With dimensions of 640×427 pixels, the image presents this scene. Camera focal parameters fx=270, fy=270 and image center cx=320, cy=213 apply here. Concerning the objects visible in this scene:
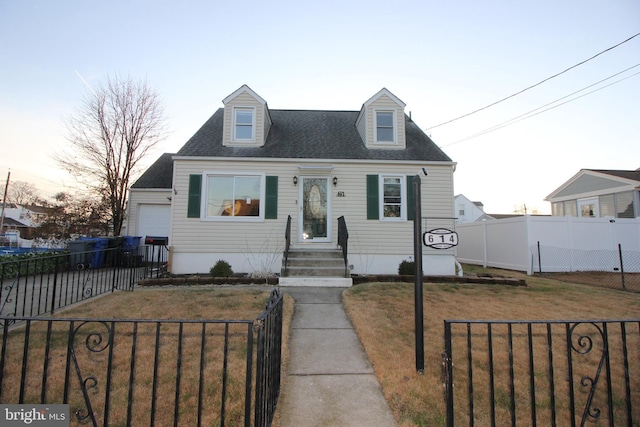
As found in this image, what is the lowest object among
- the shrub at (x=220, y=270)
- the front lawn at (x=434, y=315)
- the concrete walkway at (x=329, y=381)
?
the concrete walkway at (x=329, y=381)

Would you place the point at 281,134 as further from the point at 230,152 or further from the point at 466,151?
the point at 466,151

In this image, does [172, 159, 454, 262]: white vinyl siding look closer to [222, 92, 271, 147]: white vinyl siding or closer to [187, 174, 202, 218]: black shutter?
[187, 174, 202, 218]: black shutter

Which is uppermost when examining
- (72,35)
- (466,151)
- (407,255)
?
(72,35)

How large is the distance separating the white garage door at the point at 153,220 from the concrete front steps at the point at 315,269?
7900 mm

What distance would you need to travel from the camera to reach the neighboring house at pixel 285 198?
30.1 feet

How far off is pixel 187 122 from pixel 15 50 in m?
5.71

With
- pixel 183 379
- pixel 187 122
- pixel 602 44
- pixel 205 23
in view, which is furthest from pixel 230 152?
pixel 602 44

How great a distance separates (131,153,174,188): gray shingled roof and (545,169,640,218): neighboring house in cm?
2605

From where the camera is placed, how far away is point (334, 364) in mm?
3273

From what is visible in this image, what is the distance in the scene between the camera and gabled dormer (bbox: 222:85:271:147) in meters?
9.86

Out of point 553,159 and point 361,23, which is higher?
point 361,23

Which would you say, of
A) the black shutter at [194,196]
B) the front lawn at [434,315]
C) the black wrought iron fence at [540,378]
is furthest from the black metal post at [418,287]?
the black shutter at [194,196]

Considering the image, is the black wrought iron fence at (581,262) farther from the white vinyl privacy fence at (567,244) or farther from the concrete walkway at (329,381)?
the concrete walkway at (329,381)

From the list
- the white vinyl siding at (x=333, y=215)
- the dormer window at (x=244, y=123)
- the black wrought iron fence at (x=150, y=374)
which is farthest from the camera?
the dormer window at (x=244, y=123)
